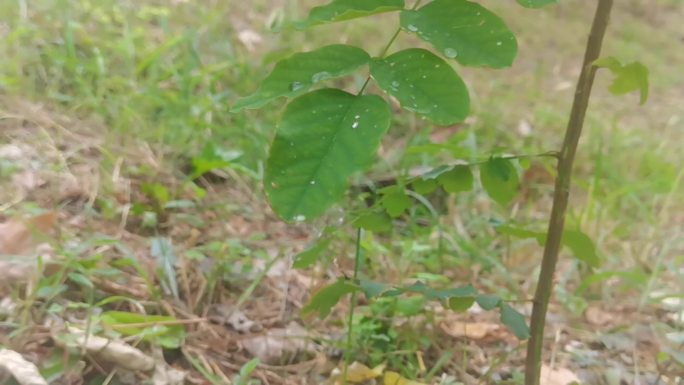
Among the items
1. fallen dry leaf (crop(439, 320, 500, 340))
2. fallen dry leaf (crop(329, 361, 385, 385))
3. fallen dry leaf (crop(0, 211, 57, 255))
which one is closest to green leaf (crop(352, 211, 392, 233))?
fallen dry leaf (crop(329, 361, 385, 385))

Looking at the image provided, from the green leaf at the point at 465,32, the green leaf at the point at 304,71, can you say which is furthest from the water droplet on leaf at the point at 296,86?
the green leaf at the point at 465,32

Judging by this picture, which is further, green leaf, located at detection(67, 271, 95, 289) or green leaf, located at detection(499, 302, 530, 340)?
green leaf, located at detection(67, 271, 95, 289)

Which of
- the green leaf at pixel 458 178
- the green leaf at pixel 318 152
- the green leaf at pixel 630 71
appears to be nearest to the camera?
the green leaf at pixel 318 152

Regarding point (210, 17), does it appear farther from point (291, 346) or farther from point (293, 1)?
point (291, 346)

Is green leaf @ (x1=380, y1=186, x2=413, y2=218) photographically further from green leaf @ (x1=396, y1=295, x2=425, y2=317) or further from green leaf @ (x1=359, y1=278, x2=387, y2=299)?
green leaf @ (x1=396, y1=295, x2=425, y2=317)

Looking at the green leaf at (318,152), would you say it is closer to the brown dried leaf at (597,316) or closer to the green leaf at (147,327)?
the green leaf at (147,327)

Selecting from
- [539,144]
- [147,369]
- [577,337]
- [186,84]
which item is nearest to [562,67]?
[539,144]

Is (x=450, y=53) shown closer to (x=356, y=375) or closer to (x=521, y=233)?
(x=521, y=233)

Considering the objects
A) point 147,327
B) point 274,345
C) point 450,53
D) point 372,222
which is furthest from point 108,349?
point 450,53
